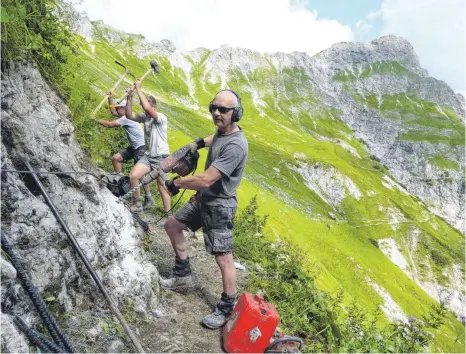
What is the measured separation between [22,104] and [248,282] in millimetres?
6134

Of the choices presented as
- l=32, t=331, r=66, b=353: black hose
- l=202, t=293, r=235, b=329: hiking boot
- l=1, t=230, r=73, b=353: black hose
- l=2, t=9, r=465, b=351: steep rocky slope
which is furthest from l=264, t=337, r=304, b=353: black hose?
l=2, t=9, r=465, b=351: steep rocky slope

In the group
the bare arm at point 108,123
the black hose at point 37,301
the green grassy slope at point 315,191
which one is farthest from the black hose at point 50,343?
the bare arm at point 108,123

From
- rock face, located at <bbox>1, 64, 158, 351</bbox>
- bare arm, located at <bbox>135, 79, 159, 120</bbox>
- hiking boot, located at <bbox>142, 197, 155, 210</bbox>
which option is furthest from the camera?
hiking boot, located at <bbox>142, 197, 155, 210</bbox>

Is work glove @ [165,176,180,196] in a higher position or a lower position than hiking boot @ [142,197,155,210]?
higher

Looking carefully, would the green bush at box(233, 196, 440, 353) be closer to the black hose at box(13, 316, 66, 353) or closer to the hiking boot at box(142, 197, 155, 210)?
the hiking boot at box(142, 197, 155, 210)

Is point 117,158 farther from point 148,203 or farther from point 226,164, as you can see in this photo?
point 226,164

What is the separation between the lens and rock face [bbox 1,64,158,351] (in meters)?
4.64

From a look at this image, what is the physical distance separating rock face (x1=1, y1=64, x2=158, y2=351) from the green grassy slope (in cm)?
192

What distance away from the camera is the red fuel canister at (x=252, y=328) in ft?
18.0

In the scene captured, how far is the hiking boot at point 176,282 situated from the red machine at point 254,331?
172cm

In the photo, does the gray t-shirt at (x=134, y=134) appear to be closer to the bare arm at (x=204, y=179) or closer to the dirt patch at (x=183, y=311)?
the dirt patch at (x=183, y=311)

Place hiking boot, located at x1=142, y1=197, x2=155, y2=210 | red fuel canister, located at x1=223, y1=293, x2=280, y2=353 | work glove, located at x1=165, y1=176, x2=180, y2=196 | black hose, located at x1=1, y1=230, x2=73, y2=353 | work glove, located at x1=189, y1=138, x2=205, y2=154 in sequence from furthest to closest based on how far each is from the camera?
hiking boot, located at x1=142, y1=197, x2=155, y2=210 → work glove, located at x1=189, y1=138, x2=205, y2=154 → work glove, located at x1=165, y1=176, x2=180, y2=196 → red fuel canister, located at x1=223, y1=293, x2=280, y2=353 → black hose, located at x1=1, y1=230, x2=73, y2=353

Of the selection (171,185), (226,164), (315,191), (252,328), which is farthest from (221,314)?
(315,191)

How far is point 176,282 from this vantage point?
7.09 meters
